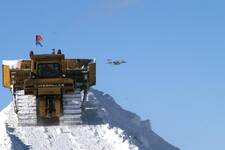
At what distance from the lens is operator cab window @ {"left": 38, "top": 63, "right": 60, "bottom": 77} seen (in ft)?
145

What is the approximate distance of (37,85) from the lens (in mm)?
43344

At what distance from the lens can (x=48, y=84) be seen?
142 feet

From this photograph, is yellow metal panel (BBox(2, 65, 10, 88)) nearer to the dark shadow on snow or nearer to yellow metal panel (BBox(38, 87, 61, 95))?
yellow metal panel (BBox(38, 87, 61, 95))

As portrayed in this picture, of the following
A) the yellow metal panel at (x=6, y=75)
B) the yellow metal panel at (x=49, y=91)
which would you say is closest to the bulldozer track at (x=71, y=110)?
the yellow metal panel at (x=6, y=75)

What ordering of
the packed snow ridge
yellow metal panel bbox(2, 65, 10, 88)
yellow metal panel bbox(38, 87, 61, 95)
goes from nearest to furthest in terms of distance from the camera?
yellow metal panel bbox(38, 87, 61, 95)
yellow metal panel bbox(2, 65, 10, 88)
the packed snow ridge

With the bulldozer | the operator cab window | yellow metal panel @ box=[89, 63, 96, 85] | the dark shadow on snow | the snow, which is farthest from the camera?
the dark shadow on snow

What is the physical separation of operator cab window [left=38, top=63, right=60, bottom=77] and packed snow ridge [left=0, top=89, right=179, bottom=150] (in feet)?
68.3

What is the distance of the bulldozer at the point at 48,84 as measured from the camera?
43.2m

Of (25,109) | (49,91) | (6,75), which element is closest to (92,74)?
(6,75)

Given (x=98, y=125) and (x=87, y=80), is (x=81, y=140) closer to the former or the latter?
(x=98, y=125)

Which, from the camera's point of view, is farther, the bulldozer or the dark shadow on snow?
the dark shadow on snow

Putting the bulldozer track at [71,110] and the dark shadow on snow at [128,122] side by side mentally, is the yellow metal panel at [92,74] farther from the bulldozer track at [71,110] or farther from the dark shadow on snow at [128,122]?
the dark shadow on snow at [128,122]

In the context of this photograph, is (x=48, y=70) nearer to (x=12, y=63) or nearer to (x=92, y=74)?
(x=92, y=74)

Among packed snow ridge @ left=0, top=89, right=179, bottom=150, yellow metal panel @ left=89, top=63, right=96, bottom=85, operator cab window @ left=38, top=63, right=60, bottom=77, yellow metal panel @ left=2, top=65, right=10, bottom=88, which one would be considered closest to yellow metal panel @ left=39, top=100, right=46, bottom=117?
operator cab window @ left=38, top=63, right=60, bottom=77
